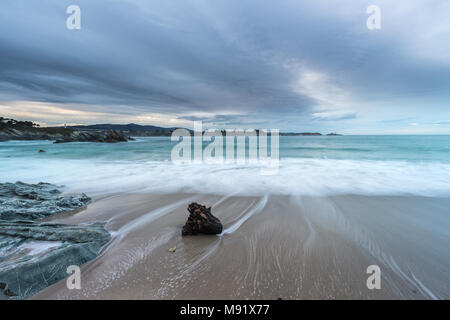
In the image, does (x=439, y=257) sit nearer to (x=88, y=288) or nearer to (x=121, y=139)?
(x=88, y=288)

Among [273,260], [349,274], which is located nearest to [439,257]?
[349,274]

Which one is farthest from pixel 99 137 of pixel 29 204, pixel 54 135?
pixel 29 204

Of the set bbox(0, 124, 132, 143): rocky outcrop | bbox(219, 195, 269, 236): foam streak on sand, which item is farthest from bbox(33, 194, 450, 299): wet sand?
bbox(0, 124, 132, 143): rocky outcrop

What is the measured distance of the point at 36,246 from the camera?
2746mm

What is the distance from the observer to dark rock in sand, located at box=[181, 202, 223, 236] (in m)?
3.16

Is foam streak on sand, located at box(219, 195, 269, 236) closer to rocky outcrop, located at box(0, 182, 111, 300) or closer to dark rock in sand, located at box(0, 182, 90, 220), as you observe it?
rocky outcrop, located at box(0, 182, 111, 300)

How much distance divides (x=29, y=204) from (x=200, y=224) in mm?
4186

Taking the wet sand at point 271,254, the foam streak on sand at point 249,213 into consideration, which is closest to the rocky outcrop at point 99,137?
the wet sand at point 271,254

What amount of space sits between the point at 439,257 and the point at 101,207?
21.4 feet

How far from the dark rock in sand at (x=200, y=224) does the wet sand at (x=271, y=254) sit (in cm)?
13

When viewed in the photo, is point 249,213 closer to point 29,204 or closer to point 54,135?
point 29,204

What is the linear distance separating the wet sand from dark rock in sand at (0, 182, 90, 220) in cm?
38

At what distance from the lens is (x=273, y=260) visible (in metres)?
2.60
